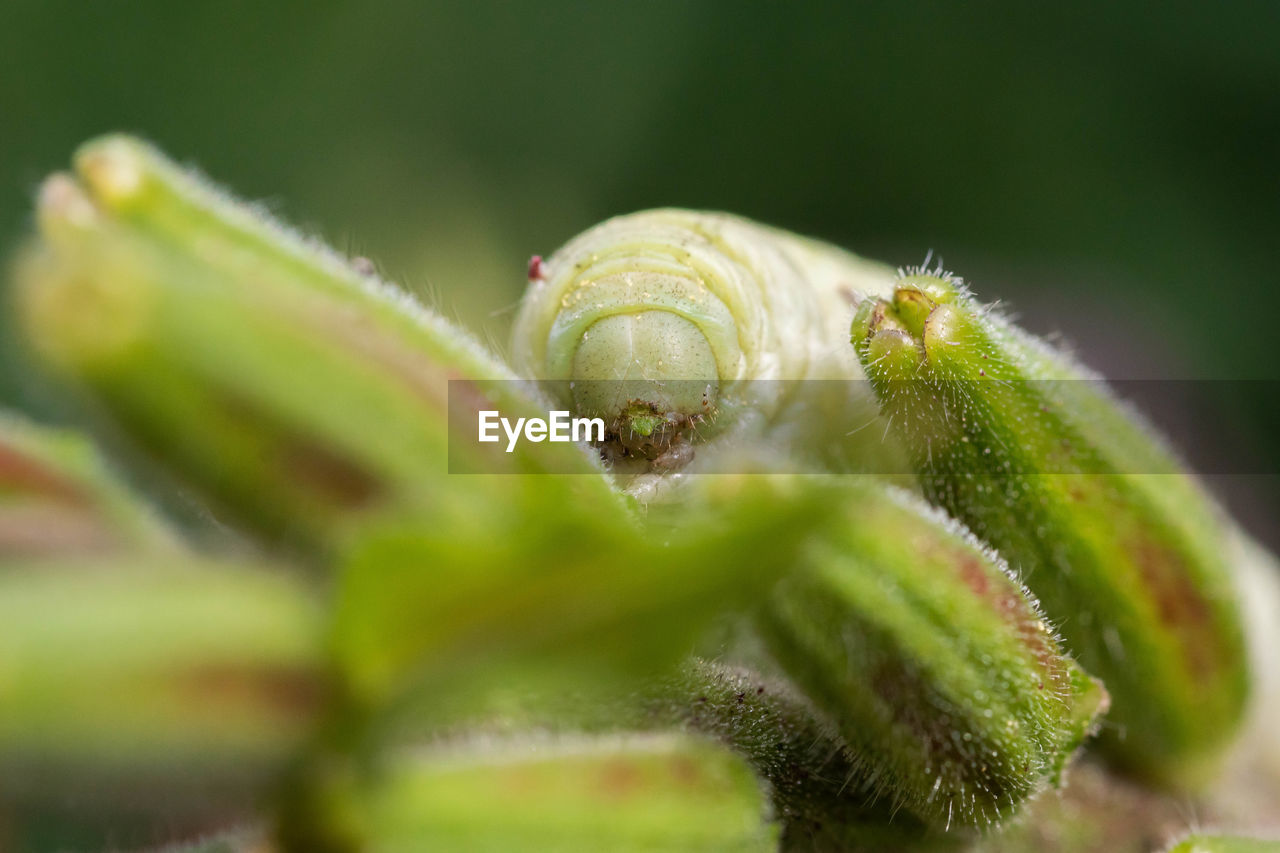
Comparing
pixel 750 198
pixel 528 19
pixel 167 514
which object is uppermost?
pixel 528 19

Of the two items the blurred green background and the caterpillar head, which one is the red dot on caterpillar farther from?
the blurred green background

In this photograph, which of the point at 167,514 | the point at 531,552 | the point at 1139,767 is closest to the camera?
the point at 531,552

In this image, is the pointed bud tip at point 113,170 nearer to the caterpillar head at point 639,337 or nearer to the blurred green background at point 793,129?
the caterpillar head at point 639,337

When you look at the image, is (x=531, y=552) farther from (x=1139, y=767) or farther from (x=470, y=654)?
(x=1139, y=767)

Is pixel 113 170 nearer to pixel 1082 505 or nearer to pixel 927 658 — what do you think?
pixel 927 658

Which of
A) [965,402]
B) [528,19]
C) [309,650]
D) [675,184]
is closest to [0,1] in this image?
[528,19]

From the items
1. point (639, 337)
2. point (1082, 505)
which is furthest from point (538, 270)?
point (1082, 505)
